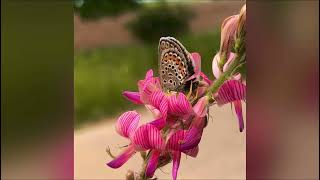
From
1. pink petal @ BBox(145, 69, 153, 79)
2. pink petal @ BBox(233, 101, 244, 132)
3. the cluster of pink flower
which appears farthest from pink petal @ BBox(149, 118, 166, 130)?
pink petal @ BBox(233, 101, 244, 132)

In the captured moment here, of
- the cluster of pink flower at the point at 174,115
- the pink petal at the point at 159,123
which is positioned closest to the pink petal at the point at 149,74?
the cluster of pink flower at the point at 174,115

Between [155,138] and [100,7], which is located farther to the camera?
[155,138]

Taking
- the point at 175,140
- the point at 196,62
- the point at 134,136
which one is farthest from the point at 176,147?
the point at 196,62

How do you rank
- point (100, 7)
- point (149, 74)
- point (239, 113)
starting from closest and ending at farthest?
1. point (100, 7)
2. point (149, 74)
3. point (239, 113)

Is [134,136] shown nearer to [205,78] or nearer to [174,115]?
[174,115]

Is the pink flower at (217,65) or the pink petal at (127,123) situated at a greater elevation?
the pink flower at (217,65)

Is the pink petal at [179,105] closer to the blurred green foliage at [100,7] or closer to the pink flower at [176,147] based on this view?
the pink flower at [176,147]
